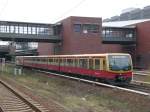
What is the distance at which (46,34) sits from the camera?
91.6 metres

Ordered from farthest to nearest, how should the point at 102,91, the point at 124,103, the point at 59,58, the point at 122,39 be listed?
the point at 122,39 → the point at 59,58 → the point at 102,91 → the point at 124,103

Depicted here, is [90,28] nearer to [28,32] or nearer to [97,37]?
[97,37]

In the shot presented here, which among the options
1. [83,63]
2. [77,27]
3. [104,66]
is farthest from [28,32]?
[104,66]

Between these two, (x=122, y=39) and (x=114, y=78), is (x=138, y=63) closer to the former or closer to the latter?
(x=122, y=39)

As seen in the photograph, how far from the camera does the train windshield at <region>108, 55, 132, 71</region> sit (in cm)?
2825

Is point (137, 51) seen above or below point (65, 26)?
below

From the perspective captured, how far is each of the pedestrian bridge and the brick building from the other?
8.00 ft

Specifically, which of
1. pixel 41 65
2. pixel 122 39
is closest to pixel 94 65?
pixel 41 65

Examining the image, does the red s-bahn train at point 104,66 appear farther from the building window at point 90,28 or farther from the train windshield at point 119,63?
the building window at point 90,28

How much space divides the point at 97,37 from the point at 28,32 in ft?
50.9

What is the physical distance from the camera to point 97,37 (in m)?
88.1

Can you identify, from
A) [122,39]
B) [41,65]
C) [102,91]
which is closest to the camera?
[102,91]

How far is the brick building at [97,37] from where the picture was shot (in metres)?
87.1

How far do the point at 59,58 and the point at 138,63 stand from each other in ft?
158
